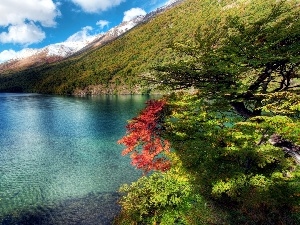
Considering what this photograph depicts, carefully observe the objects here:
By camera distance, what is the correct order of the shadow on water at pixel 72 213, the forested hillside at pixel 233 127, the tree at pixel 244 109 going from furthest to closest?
the shadow on water at pixel 72 213
the forested hillside at pixel 233 127
the tree at pixel 244 109

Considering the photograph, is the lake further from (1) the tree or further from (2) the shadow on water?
(1) the tree

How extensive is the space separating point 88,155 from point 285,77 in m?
31.2

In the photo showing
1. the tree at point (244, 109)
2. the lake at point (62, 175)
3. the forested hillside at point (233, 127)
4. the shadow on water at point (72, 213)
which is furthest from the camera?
the lake at point (62, 175)

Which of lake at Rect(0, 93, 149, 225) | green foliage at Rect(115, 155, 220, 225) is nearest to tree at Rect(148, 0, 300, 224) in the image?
green foliage at Rect(115, 155, 220, 225)

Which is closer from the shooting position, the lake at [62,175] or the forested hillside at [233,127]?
the forested hillside at [233,127]

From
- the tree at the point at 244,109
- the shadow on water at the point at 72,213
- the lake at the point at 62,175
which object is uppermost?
the tree at the point at 244,109

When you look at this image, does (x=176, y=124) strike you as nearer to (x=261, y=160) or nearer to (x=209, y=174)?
(x=209, y=174)

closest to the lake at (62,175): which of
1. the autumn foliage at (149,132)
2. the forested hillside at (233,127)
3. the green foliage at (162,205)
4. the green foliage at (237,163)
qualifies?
the autumn foliage at (149,132)

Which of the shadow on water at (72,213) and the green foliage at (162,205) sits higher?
the green foliage at (162,205)

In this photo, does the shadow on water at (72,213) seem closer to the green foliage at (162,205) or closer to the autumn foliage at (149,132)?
the autumn foliage at (149,132)

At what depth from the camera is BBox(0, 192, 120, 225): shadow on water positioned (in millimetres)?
22156

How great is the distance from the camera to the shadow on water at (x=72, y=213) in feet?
72.7

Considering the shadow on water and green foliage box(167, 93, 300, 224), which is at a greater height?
green foliage box(167, 93, 300, 224)

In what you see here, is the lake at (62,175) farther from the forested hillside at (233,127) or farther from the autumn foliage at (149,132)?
the forested hillside at (233,127)
